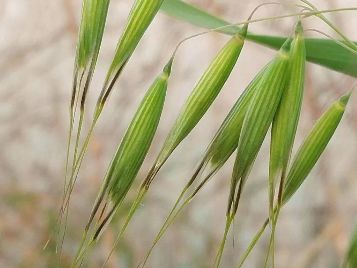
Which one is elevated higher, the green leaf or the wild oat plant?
the green leaf

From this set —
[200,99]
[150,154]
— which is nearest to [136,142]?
[200,99]

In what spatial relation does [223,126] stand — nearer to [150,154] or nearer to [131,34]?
[131,34]

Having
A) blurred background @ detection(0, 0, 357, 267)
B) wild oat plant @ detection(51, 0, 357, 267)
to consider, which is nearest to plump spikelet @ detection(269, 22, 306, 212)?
wild oat plant @ detection(51, 0, 357, 267)

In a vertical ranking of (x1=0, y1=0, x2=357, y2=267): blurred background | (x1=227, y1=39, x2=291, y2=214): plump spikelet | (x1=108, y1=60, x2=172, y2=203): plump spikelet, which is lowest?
(x1=0, y1=0, x2=357, y2=267): blurred background

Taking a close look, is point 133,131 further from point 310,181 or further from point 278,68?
point 310,181

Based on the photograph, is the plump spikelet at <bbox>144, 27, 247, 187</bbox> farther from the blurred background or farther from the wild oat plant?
the blurred background

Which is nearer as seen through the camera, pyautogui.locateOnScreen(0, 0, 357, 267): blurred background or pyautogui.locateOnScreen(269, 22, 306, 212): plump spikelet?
pyautogui.locateOnScreen(269, 22, 306, 212): plump spikelet

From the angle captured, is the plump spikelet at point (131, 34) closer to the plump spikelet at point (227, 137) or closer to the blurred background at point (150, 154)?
the plump spikelet at point (227, 137)
